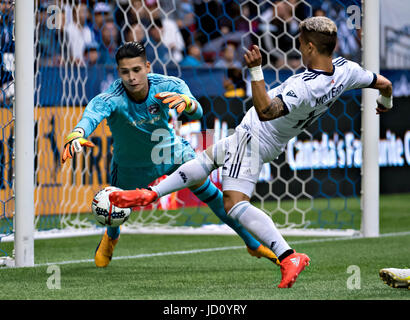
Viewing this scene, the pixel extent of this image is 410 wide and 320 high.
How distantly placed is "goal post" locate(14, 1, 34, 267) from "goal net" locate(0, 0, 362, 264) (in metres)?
2.25

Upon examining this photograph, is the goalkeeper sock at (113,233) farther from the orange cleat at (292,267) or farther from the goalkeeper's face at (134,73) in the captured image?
the orange cleat at (292,267)

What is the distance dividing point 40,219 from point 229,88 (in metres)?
3.23

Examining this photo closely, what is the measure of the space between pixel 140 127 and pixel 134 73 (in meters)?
0.42

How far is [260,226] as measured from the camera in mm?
4652

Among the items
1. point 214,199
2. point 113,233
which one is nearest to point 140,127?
point 214,199

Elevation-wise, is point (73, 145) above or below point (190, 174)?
above

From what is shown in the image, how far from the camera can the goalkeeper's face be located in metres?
5.71

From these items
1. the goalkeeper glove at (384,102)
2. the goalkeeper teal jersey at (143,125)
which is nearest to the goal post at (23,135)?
the goalkeeper teal jersey at (143,125)

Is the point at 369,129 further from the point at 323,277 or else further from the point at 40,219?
the point at 40,219

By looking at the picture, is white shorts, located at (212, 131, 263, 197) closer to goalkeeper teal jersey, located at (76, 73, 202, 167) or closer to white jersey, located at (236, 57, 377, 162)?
white jersey, located at (236, 57, 377, 162)

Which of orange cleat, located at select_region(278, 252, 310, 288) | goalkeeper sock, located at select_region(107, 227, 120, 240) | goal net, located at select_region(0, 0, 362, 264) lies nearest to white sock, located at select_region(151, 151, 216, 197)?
orange cleat, located at select_region(278, 252, 310, 288)

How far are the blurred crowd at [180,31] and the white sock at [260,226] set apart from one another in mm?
4221

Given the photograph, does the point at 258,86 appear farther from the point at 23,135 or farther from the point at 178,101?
the point at 23,135

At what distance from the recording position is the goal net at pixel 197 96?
895 cm
